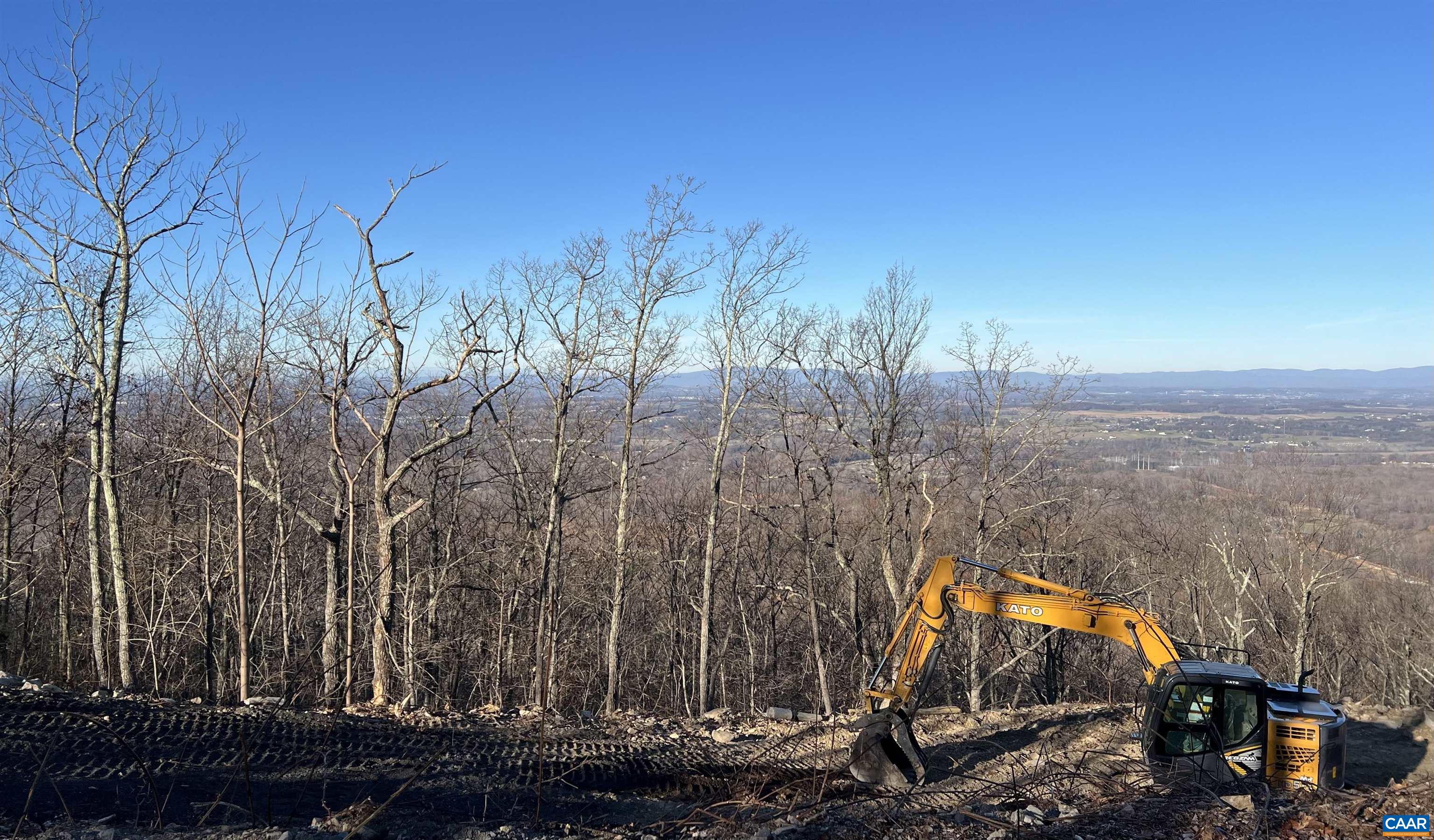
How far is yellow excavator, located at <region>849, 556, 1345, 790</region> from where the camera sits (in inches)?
336

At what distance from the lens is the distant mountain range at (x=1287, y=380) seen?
336 ft

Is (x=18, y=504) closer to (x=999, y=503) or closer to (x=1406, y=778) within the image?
(x=999, y=503)

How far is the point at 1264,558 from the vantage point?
70.2 ft

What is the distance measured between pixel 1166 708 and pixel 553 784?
6857 millimetres

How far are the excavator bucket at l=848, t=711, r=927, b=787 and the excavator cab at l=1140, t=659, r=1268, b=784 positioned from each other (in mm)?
2606

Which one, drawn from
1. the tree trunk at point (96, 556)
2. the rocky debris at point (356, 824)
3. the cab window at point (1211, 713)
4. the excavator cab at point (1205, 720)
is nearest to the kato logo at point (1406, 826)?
the excavator cab at point (1205, 720)

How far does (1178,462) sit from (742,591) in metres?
27.5

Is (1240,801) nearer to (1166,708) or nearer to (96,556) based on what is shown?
(1166,708)

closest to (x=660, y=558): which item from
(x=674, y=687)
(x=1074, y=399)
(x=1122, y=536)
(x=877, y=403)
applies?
(x=674, y=687)

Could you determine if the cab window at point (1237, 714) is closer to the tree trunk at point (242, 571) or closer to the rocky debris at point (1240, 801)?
the rocky debris at point (1240, 801)

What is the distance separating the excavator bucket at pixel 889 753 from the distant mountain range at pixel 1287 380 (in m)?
78.9

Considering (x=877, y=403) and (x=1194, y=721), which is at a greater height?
(x=877, y=403)

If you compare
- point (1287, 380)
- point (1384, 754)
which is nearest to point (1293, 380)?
point (1287, 380)

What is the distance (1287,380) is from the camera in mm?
132125
